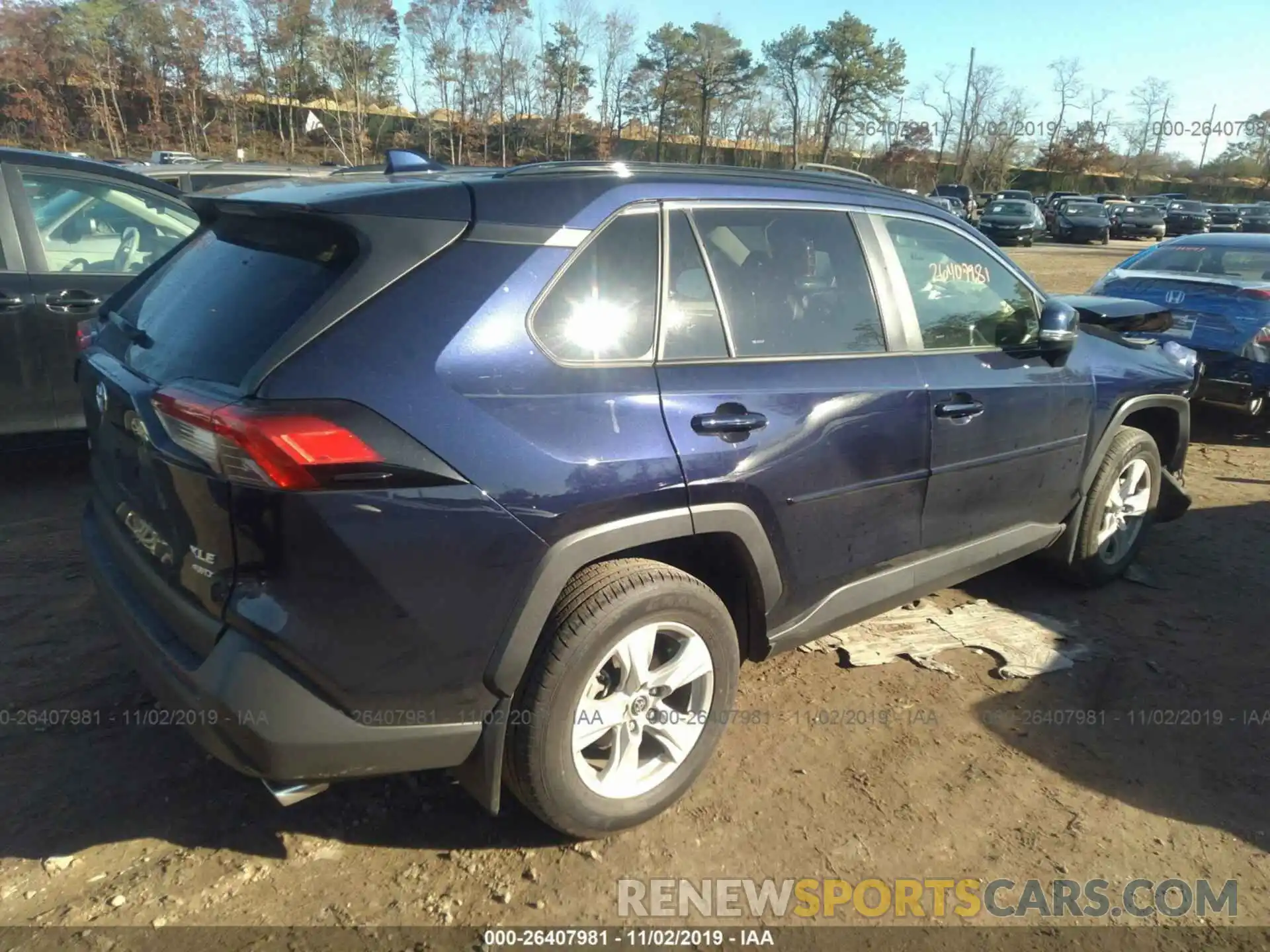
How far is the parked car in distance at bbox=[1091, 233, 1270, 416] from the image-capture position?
6879mm

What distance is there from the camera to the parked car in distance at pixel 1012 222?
29.8 m

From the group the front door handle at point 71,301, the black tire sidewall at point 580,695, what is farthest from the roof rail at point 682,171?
the front door handle at point 71,301

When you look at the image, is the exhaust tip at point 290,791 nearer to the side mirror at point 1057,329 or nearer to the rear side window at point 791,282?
the rear side window at point 791,282

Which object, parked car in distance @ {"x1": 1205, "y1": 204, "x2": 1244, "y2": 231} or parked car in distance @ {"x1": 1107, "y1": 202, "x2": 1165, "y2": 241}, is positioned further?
parked car in distance @ {"x1": 1107, "y1": 202, "x2": 1165, "y2": 241}

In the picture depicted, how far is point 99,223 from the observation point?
5.04 meters

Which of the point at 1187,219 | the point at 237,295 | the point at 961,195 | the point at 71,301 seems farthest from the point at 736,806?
the point at 1187,219

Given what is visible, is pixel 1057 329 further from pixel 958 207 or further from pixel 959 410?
pixel 958 207

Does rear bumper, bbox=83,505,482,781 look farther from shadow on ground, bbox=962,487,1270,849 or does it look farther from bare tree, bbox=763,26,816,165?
bare tree, bbox=763,26,816,165

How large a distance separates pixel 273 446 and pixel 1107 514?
3868 millimetres

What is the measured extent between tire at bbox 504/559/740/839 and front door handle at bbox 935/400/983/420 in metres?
1.13

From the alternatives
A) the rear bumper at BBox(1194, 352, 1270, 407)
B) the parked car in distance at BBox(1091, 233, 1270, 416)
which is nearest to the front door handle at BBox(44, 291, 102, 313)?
the parked car in distance at BBox(1091, 233, 1270, 416)

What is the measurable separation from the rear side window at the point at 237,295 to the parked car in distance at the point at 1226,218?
40.1 m

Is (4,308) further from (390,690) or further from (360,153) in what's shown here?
(360,153)

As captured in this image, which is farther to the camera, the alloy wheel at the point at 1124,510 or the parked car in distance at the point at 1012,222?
the parked car in distance at the point at 1012,222
